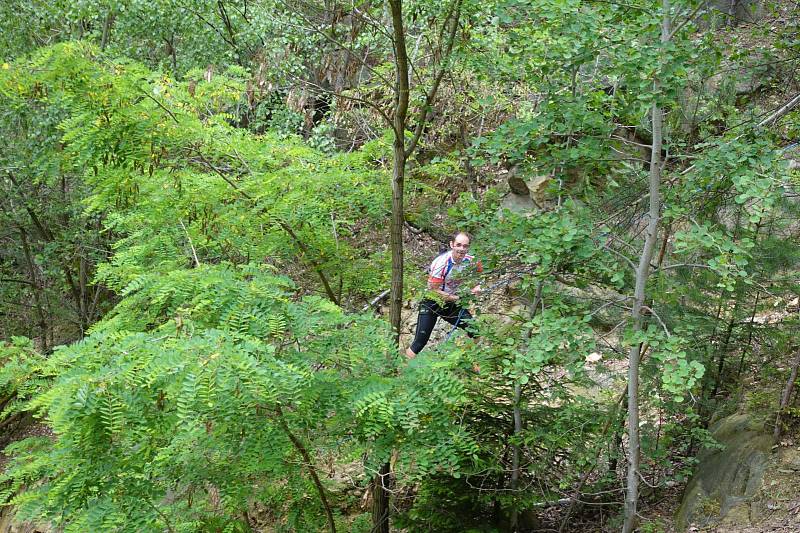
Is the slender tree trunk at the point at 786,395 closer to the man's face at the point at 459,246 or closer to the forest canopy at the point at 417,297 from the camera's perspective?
the forest canopy at the point at 417,297

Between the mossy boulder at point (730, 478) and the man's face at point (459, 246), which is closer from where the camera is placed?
the mossy boulder at point (730, 478)

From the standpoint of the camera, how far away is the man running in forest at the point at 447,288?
6.13 meters

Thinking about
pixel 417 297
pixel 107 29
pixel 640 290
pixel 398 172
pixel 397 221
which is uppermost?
pixel 107 29

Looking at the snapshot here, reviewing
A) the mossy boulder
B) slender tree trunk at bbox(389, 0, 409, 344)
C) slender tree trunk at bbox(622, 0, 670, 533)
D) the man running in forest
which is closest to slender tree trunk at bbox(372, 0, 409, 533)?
slender tree trunk at bbox(389, 0, 409, 344)

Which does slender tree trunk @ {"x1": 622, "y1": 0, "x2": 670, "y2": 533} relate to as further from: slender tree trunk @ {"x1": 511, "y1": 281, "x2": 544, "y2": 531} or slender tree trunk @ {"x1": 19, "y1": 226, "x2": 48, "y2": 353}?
slender tree trunk @ {"x1": 19, "y1": 226, "x2": 48, "y2": 353}

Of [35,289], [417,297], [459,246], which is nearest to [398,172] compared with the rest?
[417,297]

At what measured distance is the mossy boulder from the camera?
598 centimetres

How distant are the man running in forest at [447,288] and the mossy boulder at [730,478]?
2449mm

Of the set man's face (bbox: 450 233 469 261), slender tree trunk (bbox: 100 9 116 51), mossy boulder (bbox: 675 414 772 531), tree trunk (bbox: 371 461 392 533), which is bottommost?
tree trunk (bbox: 371 461 392 533)

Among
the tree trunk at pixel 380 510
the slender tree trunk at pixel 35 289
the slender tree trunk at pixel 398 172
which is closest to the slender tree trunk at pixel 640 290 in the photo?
the slender tree trunk at pixel 398 172

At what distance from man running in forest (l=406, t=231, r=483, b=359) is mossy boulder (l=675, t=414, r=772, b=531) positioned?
2.45m

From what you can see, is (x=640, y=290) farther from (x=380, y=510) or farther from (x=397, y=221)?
(x=380, y=510)

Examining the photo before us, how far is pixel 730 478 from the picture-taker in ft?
20.4

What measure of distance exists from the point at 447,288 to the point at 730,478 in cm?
302
